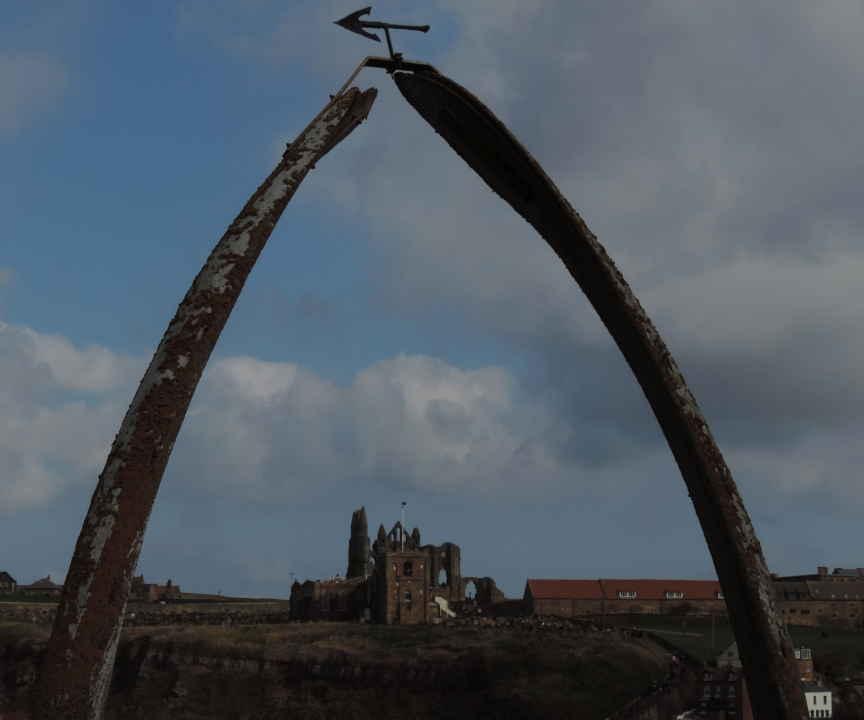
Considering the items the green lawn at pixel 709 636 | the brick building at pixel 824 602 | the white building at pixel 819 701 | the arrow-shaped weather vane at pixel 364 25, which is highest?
the arrow-shaped weather vane at pixel 364 25

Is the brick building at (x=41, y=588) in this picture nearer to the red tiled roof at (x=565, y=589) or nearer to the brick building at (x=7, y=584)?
the brick building at (x=7, y=584)

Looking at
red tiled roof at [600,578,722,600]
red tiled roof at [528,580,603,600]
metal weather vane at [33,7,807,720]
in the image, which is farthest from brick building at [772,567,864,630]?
metal weather vane at [33,7,807,720]

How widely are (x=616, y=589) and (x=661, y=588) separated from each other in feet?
14.6

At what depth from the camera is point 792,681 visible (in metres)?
8.41

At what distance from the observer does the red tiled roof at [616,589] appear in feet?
271

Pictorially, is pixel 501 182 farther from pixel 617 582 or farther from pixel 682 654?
pixel 617 582

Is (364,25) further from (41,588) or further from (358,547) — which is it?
(41,588)

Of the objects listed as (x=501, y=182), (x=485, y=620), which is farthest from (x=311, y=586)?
(x=501, y=182)

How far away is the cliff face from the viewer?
4647 centimetres

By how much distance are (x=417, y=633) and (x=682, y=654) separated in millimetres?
15919

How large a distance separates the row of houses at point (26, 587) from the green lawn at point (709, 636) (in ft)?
210

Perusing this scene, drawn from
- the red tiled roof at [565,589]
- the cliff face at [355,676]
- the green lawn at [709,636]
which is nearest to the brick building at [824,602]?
the green lawn at [709,636]

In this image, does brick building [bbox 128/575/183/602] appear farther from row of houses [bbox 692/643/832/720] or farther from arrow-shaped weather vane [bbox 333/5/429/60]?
arrow-shaped weather vane [bbox 333/5/429/60]

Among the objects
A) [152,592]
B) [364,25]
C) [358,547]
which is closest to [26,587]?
[152,592]
